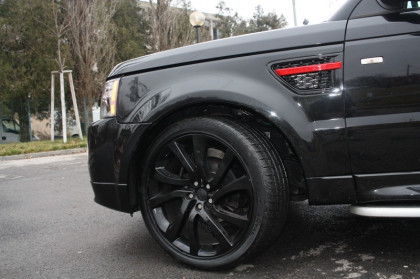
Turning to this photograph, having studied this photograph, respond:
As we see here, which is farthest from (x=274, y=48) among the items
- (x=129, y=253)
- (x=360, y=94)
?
(x=129, y=253)

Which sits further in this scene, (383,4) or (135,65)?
(135,65)

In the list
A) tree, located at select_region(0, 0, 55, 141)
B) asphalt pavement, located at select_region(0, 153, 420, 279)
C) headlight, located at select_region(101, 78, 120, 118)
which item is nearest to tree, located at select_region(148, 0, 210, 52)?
tree, located at select_region(0, 0, 55, 141)

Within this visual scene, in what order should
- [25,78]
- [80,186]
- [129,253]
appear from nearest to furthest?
1. [129,253]
2. [80,186]
3. [25,78]

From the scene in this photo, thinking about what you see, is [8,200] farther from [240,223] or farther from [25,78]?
[25,78]

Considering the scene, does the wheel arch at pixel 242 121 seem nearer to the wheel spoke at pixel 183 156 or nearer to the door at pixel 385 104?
the wheel spoke at pixel 183 156

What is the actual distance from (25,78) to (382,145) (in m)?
18.6

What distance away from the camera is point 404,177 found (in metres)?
1.98

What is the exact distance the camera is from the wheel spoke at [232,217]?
86.3 inches

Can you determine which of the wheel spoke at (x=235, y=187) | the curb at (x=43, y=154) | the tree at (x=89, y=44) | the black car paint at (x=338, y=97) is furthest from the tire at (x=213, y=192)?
the tree at (x=89, y=44)

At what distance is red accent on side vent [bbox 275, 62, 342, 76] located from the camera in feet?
6.72

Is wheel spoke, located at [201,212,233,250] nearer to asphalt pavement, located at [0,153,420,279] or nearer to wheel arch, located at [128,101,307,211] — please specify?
asphalt pavement, located at [0,153,420,279]

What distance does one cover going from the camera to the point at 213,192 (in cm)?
229

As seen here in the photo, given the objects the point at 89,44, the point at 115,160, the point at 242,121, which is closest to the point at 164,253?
the point at 115,160

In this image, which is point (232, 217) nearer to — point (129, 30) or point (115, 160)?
point (115, 160)
